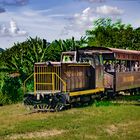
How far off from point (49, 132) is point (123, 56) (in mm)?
13242

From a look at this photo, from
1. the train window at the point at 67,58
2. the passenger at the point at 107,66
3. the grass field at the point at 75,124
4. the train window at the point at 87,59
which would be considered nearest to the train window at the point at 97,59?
the train window at the point at 87,59

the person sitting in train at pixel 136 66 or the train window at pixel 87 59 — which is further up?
the train window at pixel 87 59

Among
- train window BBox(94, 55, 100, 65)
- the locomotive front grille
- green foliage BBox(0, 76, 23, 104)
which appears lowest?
green foliage BBox(0, 76, 23, 104)

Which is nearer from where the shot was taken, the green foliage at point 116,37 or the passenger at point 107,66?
the passenger at point 107,66

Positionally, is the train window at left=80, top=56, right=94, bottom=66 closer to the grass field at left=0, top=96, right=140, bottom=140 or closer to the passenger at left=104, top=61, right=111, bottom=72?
the passenger at left=104, top=61, right=111, bottom=72

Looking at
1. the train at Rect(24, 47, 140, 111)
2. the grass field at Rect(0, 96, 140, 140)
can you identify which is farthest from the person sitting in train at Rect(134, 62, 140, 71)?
the grass field at Rect(0, 96, 140, 140)

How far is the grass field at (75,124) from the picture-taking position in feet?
44.2

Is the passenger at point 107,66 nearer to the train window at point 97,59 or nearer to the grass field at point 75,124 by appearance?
the train window at point 97,59

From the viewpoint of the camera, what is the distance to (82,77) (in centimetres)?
2259

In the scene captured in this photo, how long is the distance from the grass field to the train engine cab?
71cm

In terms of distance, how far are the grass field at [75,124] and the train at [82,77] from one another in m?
0.77

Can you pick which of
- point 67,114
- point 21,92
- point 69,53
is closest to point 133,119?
point 67,114

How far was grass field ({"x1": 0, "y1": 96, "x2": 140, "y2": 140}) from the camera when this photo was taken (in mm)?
13484

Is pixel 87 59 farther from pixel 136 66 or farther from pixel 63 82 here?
pixel 136 66
